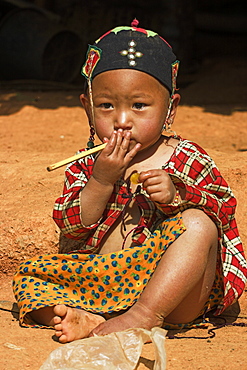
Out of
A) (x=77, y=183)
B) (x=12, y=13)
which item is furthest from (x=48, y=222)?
(x=12, y=13)

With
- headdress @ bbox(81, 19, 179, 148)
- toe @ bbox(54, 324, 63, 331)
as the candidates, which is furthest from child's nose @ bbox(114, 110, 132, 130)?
toe @ bbox(54, 324, 63, 331)

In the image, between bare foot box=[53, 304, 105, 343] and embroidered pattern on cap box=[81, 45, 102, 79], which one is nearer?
bare foot box=[53, 304, 105, 343]

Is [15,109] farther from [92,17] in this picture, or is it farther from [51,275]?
[51,275]

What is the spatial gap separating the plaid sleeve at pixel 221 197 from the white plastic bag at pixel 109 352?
0.59 m

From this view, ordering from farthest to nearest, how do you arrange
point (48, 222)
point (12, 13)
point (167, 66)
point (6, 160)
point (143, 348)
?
point (12, 13)
point (6, 160)
point (48, 222)
point (167, 66)
point (143, 348)

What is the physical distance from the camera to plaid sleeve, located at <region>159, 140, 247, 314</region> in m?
2.69

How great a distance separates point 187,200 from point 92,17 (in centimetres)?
757

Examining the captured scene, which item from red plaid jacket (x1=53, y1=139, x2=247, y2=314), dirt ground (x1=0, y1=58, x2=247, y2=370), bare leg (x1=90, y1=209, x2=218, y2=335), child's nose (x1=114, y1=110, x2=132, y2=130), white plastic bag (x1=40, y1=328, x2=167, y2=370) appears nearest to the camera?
white plastic bag (x1=40, y1=328, x2=167, y2=370)

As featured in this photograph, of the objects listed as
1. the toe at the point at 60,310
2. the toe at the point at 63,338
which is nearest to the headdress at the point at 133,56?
the toe at the point at 60,310

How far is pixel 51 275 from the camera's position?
2752mm

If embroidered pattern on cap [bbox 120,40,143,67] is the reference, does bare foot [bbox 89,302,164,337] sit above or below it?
below

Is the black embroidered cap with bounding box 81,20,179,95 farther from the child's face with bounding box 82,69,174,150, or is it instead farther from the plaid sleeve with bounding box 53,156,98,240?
the plaid sleeve with bounding box 53,156,98,240

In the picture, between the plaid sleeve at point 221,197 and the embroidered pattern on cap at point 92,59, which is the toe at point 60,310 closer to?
the plaid sleeve at point 221,197

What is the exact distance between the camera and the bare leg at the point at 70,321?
2.43m
